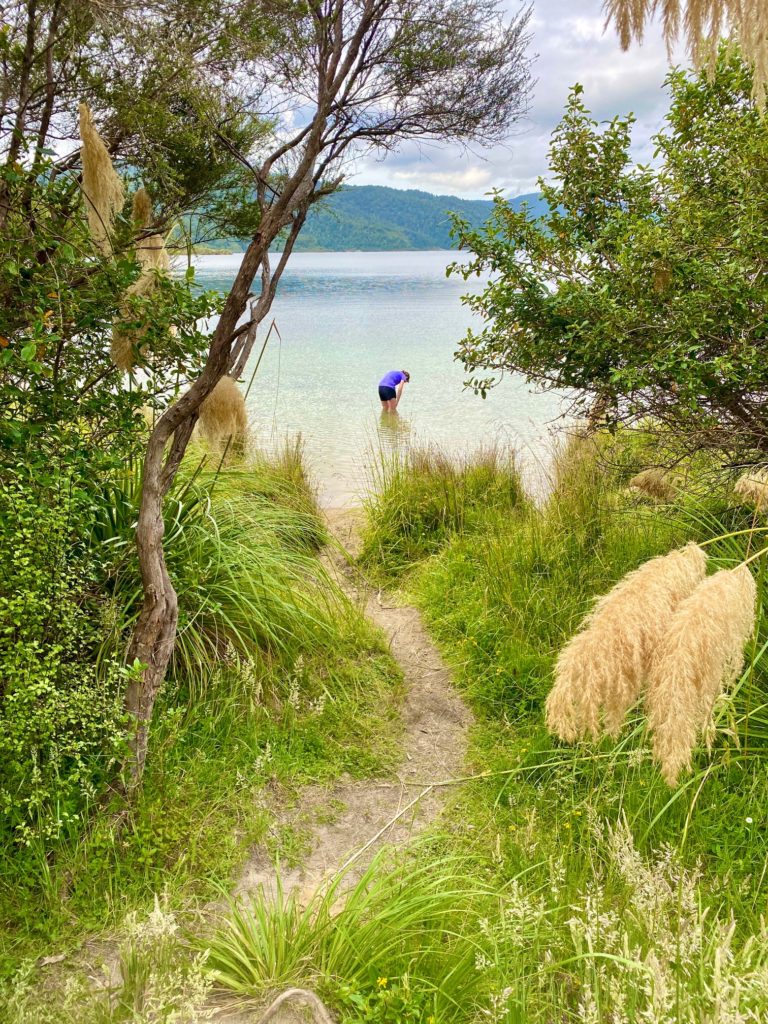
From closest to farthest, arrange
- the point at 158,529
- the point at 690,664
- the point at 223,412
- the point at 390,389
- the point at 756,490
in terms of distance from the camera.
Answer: the point at 690,664
the point at 158,529
the point at 756,490
the point at 223,412
the point at 390,389

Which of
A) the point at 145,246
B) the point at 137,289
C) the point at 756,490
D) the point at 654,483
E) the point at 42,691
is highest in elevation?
the point at 145,246

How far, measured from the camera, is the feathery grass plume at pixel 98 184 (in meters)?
2.82

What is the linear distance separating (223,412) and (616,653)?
265 cm

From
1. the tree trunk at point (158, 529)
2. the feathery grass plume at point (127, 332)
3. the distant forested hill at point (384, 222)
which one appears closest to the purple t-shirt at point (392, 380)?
the feathery grass plume at point (127, 332)

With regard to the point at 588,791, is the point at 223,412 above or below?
above

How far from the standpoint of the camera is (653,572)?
60.8 inches

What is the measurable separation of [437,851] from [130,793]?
4.27 feet

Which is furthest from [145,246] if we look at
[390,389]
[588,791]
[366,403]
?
[366,403]

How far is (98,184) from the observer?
2.85 meters

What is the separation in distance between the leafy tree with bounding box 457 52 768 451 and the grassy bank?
2.27 metres

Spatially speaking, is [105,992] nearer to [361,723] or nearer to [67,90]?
[361,723]

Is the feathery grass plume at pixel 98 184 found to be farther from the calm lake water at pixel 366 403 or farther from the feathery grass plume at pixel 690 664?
the feathery grass plume at pixel 690 664

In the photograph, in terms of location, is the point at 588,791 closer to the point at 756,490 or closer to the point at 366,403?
the point at 756,490

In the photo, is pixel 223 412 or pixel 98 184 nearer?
pixel 98 184
